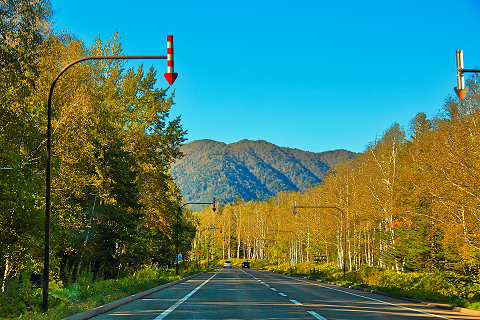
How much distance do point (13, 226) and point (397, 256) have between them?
114ft

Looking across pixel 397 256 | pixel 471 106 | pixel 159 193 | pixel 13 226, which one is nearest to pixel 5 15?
pixel 13 226

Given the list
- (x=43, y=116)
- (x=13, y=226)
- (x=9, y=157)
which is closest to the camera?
(x=9, y=157)

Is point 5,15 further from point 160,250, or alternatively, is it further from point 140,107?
point 160,250

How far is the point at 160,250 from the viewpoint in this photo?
184 ft

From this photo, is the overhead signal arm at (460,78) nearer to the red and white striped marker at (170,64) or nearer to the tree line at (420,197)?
the red and white striped marker at (170,64)

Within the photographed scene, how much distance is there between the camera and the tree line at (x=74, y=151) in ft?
58.5

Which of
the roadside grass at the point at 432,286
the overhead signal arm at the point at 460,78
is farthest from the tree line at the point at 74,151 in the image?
the roadside grass at the point at 432,286

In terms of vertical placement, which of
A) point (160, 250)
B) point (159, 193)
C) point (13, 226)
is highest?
point (159, 193)

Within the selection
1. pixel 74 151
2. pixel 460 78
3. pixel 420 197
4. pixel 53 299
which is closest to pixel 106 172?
pixel 74 151

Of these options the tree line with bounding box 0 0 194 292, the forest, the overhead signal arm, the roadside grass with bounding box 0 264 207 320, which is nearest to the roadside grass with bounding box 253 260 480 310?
the forest

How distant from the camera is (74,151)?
974 inches

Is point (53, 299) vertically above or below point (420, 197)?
below

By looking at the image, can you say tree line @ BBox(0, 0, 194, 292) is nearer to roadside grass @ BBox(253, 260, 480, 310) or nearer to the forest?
the forest

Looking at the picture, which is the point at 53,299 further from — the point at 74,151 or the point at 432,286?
the point at 432,286
